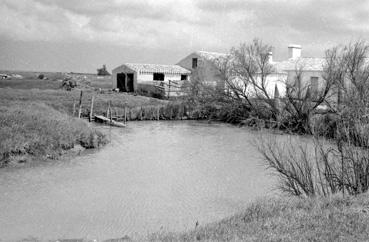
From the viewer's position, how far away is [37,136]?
17.3 m

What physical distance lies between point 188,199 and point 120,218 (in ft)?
7.79

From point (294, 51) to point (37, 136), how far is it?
1257 inches

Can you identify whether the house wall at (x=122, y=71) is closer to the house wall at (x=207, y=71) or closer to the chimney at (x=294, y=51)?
the house wall at (x=207, y=71)

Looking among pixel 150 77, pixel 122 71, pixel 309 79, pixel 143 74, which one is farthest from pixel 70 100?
pixel 309 79

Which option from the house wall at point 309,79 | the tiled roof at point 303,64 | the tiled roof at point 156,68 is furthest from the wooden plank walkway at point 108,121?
the tiled roof at point 156,68

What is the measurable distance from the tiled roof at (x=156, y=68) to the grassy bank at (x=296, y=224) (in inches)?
1424

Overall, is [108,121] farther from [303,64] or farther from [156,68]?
[303,64]

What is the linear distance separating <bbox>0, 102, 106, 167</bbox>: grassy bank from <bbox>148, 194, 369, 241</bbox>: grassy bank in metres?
10.7

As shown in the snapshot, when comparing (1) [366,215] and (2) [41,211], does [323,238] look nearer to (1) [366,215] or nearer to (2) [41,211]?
(1) [366,215]

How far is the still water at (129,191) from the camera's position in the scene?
9.90 meters

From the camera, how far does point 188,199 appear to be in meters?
12.1

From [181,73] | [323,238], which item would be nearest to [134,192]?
[323,238]

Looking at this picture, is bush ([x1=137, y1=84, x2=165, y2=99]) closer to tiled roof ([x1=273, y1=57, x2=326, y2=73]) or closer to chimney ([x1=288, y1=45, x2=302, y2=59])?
tiled roof ([x1=273, y1=57, x2=326, y2=73])

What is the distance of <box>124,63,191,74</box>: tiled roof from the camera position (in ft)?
143
